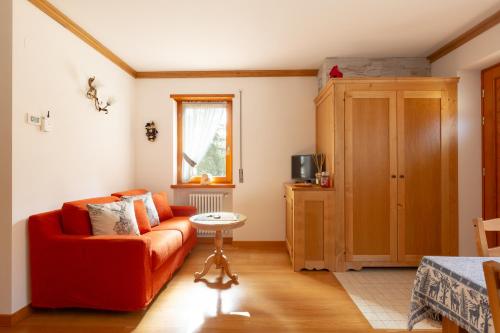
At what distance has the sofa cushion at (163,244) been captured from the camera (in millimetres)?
2271

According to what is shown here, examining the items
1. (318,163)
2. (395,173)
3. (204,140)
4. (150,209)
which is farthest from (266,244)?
(395,173)

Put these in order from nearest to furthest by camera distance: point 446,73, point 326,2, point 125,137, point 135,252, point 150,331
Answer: point 150,331 < point 135,252 < point 326,2 < point 446,73 < point 125,137

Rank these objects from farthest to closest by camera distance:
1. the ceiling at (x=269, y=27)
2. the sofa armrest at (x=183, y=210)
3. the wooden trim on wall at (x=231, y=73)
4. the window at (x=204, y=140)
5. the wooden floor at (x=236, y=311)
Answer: the window at (x=204, y=140) < the wooden trim on wall at (x=231, y=73) < the sofa armrest at (x=183, y=210) < the ceiling at (x=269, y=27) < the wooden floor at (x=236, y=311)

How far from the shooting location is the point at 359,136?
3014 mm

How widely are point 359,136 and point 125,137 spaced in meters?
3.07

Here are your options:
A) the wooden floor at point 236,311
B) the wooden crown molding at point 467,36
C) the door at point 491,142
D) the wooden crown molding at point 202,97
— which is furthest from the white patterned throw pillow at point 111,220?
the wooden crown molding at point 467,36

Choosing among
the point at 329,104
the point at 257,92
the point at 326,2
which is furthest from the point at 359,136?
the point at 257,92

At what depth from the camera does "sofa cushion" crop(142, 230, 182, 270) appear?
2271 mm

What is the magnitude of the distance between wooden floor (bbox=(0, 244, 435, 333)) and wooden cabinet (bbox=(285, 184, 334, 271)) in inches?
6.2

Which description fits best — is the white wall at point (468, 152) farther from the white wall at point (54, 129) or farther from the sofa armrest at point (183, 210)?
the white wall at point (54, 129)

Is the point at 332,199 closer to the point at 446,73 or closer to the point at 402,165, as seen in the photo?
the point at 402,165

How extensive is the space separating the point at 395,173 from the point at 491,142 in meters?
1.04

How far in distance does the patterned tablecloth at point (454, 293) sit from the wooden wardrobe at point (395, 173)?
1712 mm

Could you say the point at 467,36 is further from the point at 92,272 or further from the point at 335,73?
the point at 92,272
